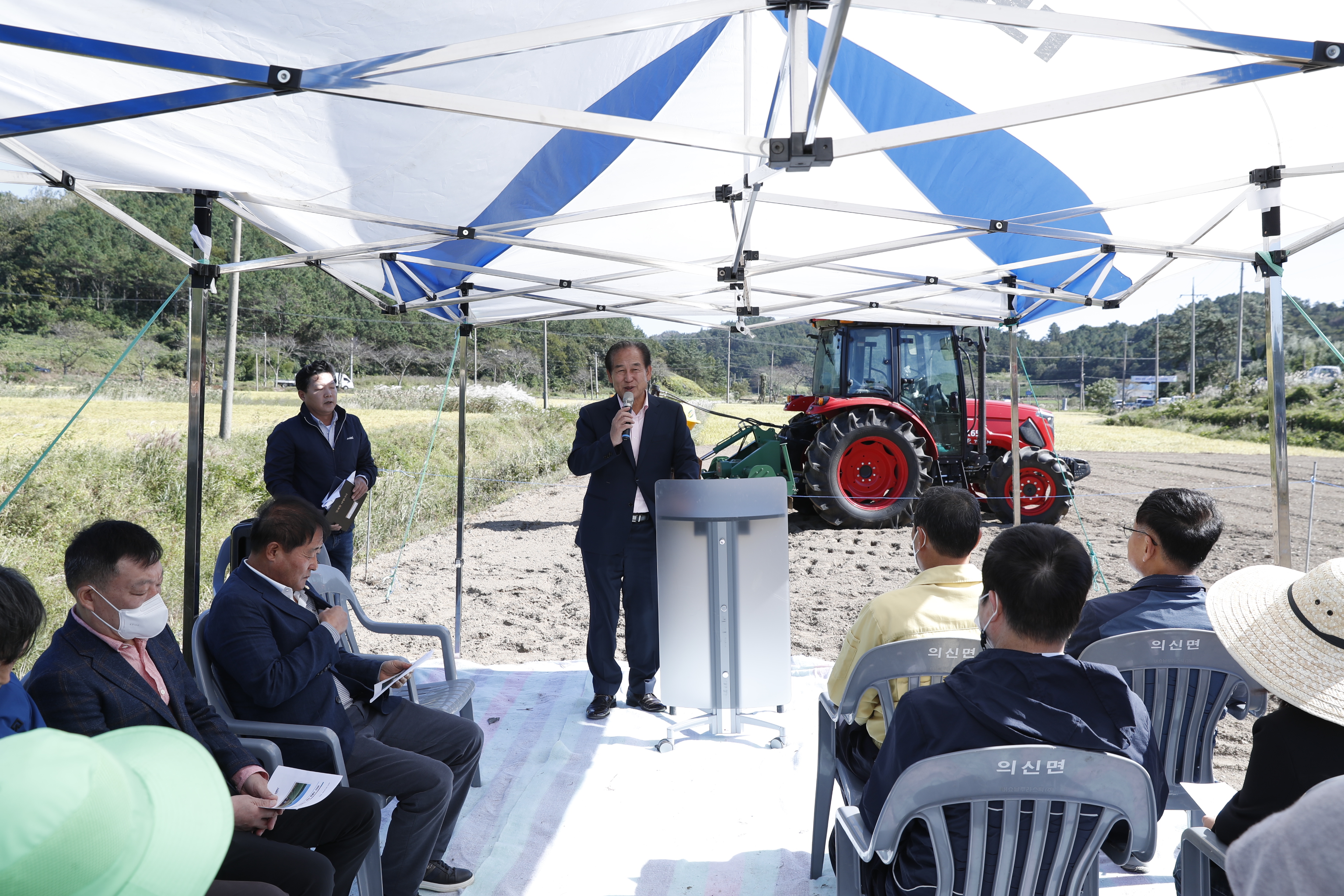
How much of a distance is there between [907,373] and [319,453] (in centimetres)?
Result: 642

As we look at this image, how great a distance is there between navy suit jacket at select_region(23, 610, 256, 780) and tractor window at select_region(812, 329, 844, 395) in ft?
24.5

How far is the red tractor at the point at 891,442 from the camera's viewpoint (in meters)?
8.19

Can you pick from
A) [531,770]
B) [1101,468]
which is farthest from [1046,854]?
[1101,468]

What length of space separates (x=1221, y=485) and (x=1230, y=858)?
1727 centimetres

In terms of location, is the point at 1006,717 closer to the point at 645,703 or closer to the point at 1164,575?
the point at 1164,575

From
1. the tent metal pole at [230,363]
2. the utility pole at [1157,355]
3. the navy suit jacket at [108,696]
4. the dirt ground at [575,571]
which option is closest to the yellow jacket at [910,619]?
the navy suit jacket at [108,696]

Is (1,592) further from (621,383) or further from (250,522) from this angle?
(621,383)

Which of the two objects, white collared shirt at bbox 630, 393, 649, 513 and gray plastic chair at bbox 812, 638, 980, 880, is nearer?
gray plastic chair at bbox 812, 638, 980, 880

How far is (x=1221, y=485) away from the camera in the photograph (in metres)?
15.1

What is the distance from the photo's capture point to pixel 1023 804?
1426mm

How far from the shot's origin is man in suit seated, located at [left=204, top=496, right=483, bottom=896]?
2.03 m

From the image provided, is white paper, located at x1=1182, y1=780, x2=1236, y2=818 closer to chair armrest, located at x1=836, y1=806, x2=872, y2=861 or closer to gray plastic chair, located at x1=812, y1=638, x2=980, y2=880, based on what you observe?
gray plastic chair, located at x1=812, y1=638, x2=980, y2=880

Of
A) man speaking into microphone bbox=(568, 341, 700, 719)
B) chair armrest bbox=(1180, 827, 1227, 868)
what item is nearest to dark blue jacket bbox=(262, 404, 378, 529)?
man speaking into microphone bbox=(568, 341, 700, 719)

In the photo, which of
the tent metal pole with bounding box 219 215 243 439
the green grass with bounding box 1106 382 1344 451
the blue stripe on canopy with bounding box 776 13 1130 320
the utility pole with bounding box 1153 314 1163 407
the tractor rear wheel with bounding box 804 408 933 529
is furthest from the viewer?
the utility pole with bounding box 1153 314 1163 407
